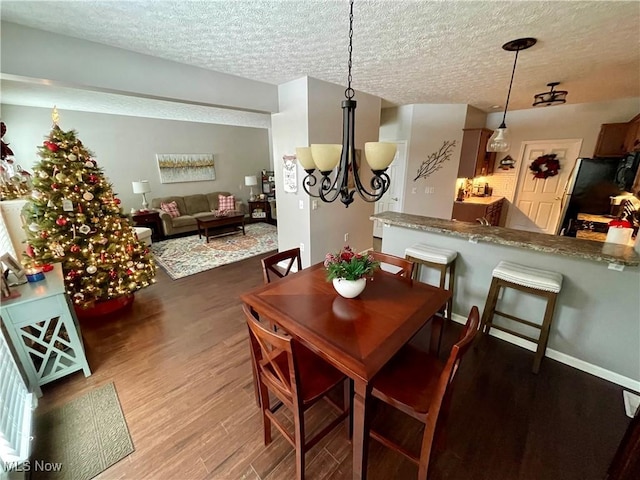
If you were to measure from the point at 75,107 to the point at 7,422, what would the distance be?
5.32m

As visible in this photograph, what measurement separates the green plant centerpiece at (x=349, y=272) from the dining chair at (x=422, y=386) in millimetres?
472

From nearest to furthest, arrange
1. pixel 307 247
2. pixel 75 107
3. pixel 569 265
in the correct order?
1. pixel 569 265
2. pixel 307 247
3. pixel 75 107

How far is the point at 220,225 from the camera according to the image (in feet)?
18.2

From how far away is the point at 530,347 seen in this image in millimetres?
2283

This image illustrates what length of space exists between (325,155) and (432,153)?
3.85m

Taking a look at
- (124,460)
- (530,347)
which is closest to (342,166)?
(124,460)

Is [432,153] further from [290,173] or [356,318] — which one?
[356,318]

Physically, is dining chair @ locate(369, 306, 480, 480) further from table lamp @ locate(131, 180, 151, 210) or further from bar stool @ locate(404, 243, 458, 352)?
table lamp @ locate(131, 180, 151, 210)

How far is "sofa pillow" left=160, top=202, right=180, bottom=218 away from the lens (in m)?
5.83

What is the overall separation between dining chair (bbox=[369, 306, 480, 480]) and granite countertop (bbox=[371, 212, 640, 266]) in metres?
1.27

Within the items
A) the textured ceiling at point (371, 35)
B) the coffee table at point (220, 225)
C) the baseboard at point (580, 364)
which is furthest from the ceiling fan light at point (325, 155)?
the coffee table at point (220, 225)

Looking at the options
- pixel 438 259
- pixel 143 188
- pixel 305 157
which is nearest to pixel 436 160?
pixel 438 259

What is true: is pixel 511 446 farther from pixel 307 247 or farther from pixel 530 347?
pixel 307 247

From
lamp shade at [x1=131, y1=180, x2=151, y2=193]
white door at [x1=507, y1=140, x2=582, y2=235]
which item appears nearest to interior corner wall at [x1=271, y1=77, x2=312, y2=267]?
lamp shade at [x1=131, y1=180, x2=151, y2=193]
